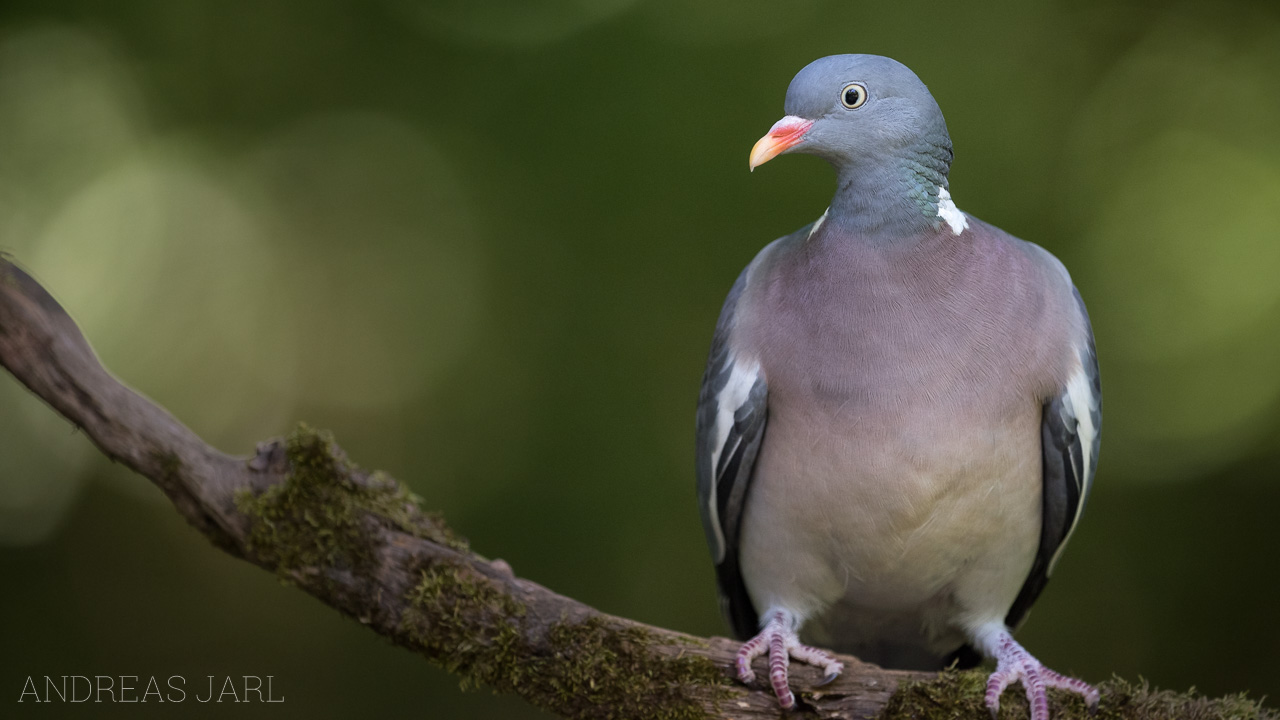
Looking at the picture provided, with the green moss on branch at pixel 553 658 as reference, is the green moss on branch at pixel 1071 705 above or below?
above

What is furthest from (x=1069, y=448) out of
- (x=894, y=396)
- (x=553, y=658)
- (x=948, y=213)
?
(x=553, y=658)

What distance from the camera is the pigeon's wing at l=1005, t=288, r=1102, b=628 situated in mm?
2484

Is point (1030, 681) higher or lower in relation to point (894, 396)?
lower

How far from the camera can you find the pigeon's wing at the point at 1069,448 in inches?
97.8

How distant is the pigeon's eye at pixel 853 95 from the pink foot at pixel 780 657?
3.89ft

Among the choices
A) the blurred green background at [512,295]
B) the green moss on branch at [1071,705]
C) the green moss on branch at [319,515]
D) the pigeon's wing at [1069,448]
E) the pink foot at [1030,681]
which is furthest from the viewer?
the blurred green background at [512,295]

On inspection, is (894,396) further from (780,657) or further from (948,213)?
(780,657)

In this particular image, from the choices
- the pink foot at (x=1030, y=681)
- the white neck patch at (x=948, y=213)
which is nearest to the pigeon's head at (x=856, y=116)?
the white neck patch at (x=948, y=213)

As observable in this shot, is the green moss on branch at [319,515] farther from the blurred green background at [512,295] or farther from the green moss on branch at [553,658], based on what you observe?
the blurred green background at [512,295]

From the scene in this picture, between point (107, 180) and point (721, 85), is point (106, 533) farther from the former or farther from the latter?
point (721, 85)

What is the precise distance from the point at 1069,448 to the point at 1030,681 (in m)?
0.55

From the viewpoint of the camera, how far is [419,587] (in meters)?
2.32

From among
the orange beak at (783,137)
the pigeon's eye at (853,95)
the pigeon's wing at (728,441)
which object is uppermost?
the pigeon's eye at (853,95)

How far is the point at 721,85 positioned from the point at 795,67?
0.36 metres
